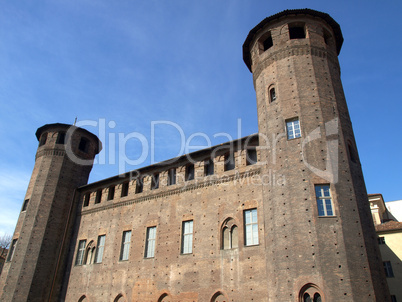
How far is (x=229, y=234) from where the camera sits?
14.8m

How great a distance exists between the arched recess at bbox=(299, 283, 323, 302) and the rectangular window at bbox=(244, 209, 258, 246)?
3.07m

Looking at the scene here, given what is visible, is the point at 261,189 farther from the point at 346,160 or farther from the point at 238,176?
the point at 346,160

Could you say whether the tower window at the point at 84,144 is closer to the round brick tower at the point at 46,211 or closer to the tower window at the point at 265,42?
the round brick tower at the point at 46,211

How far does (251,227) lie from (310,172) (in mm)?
3511

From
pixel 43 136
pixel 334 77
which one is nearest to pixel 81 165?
pixel 43 136

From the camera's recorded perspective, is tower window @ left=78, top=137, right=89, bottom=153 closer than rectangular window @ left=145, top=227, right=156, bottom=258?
No

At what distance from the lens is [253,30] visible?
17641 mm

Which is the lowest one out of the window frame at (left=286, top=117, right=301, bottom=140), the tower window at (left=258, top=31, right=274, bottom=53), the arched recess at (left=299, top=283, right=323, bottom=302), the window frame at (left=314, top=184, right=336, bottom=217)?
the arched recess at (left=299, top=283, right=323, bottom=302)

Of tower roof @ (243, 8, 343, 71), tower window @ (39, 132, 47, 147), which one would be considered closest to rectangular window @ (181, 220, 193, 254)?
tower roof @ (243, 8, 343, 71)

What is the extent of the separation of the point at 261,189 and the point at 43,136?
A: 17.2 m

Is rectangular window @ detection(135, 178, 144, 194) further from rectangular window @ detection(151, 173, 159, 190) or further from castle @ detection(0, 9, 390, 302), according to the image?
rectangular window @ detection(151, 173, 159, 190)

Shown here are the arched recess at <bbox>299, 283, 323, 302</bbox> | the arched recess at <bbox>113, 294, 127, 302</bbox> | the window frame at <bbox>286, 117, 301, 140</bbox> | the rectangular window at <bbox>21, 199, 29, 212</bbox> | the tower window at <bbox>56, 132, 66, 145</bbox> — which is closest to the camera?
the arched recess at <bbox>299, 283, 323, 302</bbox>

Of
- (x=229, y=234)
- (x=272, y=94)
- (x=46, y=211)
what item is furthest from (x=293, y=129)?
(x=46, y=211)

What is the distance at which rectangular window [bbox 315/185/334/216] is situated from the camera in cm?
1212
